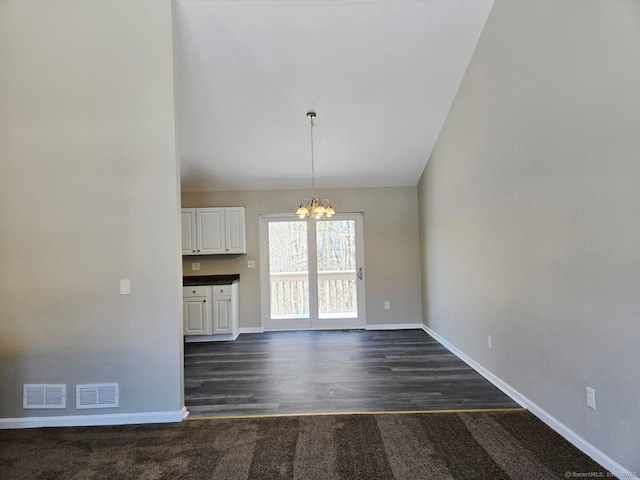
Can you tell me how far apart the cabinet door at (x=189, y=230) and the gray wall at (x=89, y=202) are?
269cm

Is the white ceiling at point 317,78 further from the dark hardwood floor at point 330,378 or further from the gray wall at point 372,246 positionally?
the dark hardwood floor at point 330,378

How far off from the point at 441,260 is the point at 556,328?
7.26 ft

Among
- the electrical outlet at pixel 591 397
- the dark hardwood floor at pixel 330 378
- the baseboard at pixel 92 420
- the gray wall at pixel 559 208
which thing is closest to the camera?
the gray wall at pixel 559 208

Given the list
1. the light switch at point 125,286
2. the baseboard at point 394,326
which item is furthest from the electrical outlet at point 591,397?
the baseboard at point 394,326

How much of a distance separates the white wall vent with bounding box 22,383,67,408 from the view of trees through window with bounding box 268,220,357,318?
3.23m

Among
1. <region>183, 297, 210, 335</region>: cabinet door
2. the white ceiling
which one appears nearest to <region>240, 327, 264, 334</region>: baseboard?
<region>183, 297, 210, 335</region>: cabinet door

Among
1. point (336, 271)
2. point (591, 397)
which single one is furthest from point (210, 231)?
point (591, 397)

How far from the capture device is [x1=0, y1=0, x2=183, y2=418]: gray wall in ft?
8.18

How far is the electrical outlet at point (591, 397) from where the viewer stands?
6.19ft

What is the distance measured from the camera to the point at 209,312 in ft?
16.2

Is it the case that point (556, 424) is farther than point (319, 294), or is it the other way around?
point (319, 294)

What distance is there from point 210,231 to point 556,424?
15.5 feet

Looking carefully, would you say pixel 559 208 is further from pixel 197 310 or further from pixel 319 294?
pixel 197 310

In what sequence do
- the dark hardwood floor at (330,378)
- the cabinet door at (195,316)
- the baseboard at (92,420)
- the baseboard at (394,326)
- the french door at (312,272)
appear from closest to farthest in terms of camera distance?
the baseboard at (92,420) < the dark hardwood floor at (330,378) < the cabinet door at (195,316) < the baseboard at (394,326) < the french door at (312,272)
